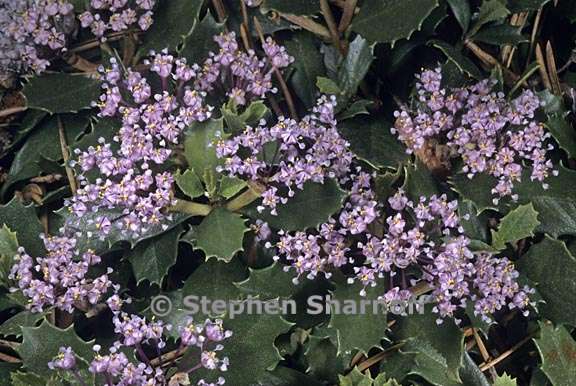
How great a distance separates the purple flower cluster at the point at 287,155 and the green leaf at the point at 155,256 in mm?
219

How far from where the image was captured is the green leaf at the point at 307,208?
176 cm

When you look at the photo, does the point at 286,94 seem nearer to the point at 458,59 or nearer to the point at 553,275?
the point at 458,59

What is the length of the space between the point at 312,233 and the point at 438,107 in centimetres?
42

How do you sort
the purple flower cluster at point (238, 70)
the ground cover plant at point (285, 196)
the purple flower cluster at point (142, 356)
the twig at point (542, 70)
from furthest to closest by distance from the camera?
the twig at point (542, 70), the purple flower cluster at point (238, 70), the ground cover plant at point (285, 196), the purple flower cluster at point (142, 356)

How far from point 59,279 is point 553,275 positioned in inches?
45.0

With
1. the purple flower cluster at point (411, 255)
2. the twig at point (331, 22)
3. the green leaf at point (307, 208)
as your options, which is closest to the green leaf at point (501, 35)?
the twig at point (331, 22)

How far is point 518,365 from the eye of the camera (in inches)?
77.1

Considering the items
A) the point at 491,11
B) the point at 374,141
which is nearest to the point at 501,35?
the point at 491,11

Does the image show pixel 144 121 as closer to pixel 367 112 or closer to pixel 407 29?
pixel 367 112

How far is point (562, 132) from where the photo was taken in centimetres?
192

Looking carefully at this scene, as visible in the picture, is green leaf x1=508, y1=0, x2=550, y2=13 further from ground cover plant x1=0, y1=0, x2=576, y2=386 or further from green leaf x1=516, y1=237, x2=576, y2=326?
green leaf x1=516, y1=237, x2=576, y2=326

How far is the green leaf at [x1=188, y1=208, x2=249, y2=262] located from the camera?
1719mm

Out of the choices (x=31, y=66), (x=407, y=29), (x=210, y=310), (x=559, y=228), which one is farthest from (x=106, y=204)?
(x=559, y=228)

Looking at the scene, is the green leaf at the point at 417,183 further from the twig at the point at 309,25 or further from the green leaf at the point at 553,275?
the twig at the point at 309,25
